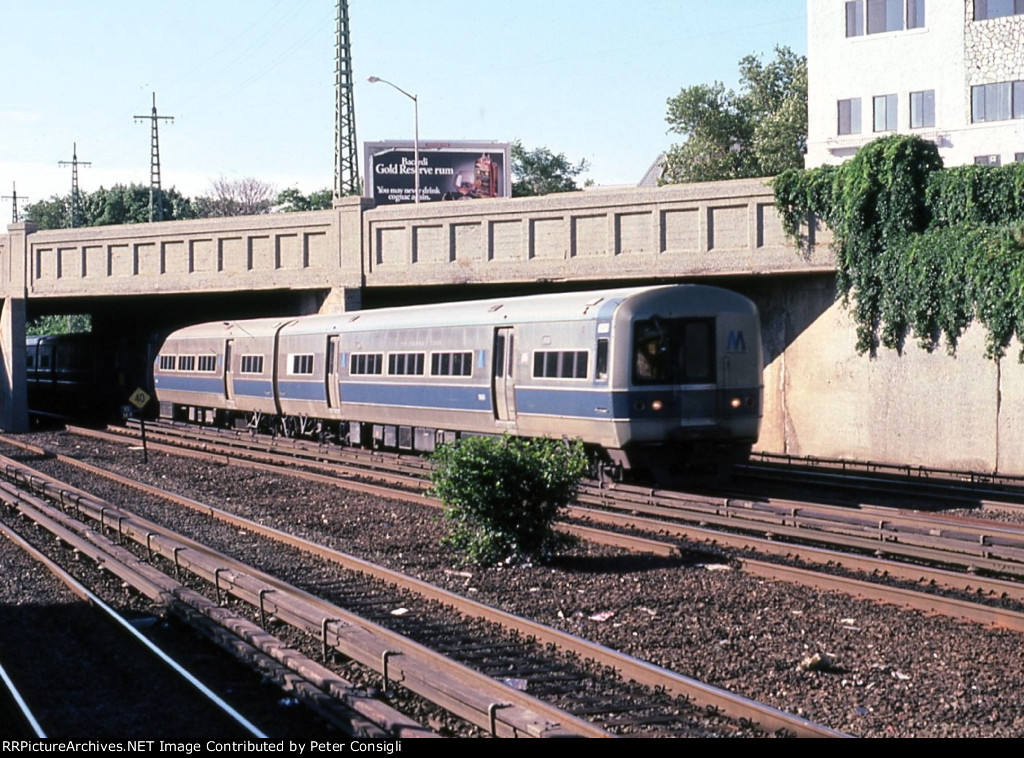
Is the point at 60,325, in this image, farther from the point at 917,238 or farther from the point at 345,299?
the point at 917,238

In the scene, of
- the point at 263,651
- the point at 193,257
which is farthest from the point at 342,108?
the point at 263,651

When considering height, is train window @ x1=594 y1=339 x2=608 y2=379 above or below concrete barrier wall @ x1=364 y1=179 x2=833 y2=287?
below

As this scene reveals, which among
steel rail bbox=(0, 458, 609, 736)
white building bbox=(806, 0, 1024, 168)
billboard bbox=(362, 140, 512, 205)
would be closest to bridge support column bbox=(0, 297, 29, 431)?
steel rail bbox=(0, 458, 609, 736)

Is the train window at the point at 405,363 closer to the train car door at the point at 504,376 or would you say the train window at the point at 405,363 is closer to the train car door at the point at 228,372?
the train car door at the point at 504,376

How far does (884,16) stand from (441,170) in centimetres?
4338

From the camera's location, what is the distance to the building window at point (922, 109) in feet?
141

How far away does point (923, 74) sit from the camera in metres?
42.8

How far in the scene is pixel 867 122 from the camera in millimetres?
44469

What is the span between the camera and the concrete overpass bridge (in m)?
23.0

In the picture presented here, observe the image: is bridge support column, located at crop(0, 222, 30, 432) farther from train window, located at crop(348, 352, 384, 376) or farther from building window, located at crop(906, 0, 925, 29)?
building window, located at crop(906, 0, 925, 29)

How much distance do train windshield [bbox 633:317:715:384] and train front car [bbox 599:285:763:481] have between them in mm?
14

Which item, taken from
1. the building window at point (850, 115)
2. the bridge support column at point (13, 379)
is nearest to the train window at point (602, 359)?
the bridge support column at point (13, 379)

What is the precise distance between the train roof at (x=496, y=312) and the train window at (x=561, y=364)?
20.7 inches

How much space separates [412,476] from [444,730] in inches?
578
